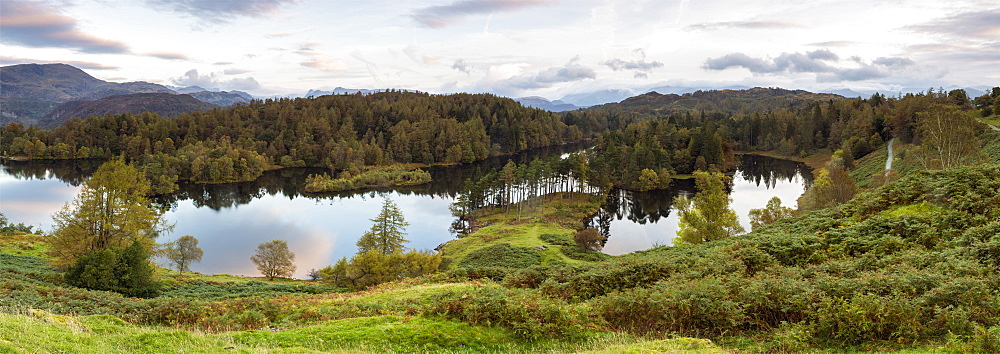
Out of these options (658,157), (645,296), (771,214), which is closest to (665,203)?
(658,157)

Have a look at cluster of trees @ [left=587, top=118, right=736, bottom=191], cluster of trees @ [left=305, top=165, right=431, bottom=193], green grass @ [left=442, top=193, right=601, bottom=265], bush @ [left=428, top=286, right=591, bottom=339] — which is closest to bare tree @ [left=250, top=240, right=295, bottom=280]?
green grass @ [left=442, top=193, right=601, bottom=265]

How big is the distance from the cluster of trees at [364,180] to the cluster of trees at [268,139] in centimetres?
1461

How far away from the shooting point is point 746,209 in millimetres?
69688

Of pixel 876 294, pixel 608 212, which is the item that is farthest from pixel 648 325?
pixel 608 212

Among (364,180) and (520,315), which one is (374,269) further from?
(364,180)

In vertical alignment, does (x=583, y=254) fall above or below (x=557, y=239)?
above

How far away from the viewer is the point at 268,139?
490 ft

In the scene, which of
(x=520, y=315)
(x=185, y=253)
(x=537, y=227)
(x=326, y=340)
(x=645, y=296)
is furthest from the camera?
(x=537, y=227)

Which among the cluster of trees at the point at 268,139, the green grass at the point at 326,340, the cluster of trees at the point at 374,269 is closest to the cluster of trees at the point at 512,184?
the cluster of trees at the point at 374,269

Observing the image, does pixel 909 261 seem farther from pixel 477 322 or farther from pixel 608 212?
pixel 608 212

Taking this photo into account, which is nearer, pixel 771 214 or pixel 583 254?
pixel 583 254

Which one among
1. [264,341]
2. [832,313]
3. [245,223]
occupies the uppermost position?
[832,313]

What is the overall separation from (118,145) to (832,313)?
573ft

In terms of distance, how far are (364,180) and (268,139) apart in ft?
200
